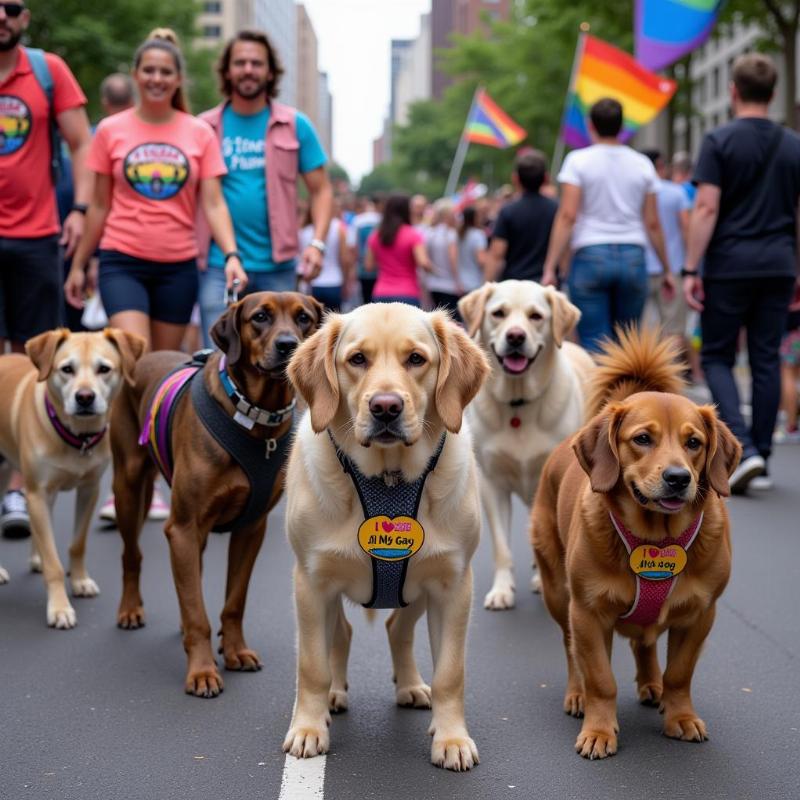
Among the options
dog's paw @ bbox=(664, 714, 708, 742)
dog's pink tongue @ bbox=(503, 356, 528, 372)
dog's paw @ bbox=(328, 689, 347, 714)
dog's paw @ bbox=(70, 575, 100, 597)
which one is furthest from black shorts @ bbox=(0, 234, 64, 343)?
dog's paw @ bbox=(664, 714, 708, 742)

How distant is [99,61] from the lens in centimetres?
4159

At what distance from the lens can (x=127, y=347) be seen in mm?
6496

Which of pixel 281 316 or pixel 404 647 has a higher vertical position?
pixel 281 316

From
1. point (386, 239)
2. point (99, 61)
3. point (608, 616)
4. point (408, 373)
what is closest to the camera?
point (408, 373)

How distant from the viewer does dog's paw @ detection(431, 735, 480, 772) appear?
14.0 ft

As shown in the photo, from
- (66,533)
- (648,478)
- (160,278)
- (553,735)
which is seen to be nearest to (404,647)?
(553,735)

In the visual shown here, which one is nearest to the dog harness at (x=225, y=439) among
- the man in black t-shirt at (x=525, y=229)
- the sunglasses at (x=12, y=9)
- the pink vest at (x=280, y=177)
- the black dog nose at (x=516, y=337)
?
the black dog nose at (x=516, y=337)

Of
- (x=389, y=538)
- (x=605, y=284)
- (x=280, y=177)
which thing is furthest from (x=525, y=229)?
(x=389, y=538)

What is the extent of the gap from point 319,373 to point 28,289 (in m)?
4.21

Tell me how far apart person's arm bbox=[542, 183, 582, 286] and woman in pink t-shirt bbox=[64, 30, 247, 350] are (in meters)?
2.88

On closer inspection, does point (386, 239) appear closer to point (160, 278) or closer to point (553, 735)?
point (160, 278)

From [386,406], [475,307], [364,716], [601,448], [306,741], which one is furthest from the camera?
[475,307]

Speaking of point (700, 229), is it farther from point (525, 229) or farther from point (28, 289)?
point (28, 289)

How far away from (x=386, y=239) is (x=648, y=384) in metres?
10.4
